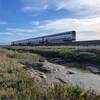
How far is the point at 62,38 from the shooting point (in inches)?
2301

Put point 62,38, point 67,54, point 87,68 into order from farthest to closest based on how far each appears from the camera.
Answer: point 62,38
point 67,54
point 87,68

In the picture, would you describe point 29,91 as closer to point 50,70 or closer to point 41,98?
point 41,98

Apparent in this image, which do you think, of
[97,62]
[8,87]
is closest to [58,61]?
[97,62]

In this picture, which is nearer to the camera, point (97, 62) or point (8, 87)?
point (8, 87)

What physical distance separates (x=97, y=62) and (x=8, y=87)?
17823 millimetres

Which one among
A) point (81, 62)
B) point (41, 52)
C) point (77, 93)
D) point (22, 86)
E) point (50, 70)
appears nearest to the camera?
point (77, 93)

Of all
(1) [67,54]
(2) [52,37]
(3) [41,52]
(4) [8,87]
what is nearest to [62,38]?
(2) [52,37]

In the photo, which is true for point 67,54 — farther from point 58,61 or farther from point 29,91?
point 29,91

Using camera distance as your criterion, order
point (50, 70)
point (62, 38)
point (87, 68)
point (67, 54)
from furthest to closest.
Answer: point (62, 38) → point (67, 54) → point (87, 68) → point (50, 70)

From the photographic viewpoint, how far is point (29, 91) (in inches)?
399

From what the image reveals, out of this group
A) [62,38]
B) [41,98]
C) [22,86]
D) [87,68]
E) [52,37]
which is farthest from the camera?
[52,37]

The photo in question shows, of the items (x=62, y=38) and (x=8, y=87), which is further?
(x=62, y=38)

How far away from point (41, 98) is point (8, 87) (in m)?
2.59

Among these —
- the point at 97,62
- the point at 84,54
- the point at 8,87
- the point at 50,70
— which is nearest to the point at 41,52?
the point at 84,54
